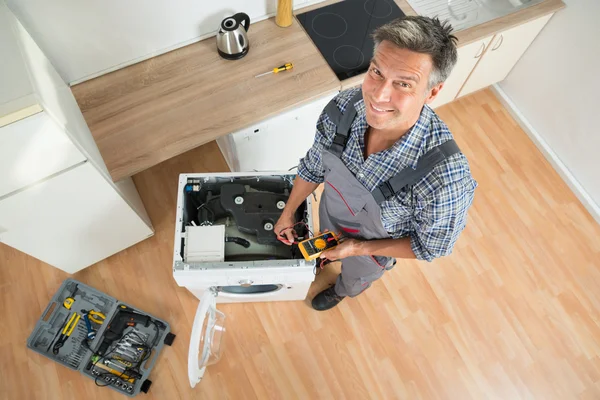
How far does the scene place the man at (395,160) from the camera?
3.05ft

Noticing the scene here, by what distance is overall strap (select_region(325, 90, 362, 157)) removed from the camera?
1157 millimetres

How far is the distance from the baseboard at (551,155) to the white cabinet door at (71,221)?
236 centimetres

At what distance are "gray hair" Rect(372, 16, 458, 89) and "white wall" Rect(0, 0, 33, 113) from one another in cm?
95

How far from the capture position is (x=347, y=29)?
1.90 metres

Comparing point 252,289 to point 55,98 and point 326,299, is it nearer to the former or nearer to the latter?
point 326,299

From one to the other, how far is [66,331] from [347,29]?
196cm

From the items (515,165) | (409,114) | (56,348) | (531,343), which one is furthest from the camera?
(515,165)

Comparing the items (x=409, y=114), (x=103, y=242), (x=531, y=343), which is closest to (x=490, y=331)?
(x=531, y=343)

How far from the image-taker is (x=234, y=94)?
1.68 metres

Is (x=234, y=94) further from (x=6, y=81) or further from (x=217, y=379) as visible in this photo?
(x=217, y=379)

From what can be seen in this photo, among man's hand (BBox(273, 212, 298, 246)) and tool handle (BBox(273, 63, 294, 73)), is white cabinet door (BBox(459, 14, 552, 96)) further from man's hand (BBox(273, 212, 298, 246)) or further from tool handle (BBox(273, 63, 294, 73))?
man's hand (BBox(273, 212, 298, 246))

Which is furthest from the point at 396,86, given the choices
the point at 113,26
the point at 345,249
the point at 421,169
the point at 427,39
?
the point at 113,26

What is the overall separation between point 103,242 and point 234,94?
945mm

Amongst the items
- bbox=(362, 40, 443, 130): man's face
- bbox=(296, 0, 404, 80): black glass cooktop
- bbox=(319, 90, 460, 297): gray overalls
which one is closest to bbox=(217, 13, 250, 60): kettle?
bbox=(296, 0, 404, 80): black glass cooktop
